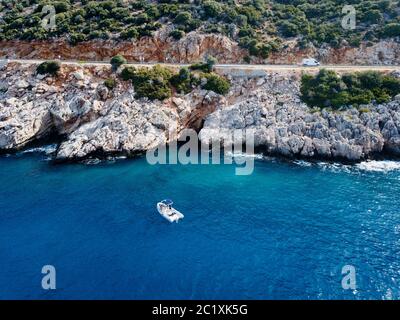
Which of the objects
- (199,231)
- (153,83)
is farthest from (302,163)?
(153,83)

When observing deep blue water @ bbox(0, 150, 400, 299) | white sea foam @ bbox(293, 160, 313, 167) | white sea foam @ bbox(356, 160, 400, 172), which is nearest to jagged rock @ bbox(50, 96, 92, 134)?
deep blue water @ bbox(0, 150, 400, 299)

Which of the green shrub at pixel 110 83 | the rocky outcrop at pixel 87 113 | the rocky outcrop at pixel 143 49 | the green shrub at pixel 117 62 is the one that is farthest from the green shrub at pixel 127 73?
the rocky outcrop at pixel 143 49

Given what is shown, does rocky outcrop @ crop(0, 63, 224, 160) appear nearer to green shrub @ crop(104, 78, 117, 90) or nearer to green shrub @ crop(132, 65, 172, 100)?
green shrub @ crop(104, 78, 117, 90)

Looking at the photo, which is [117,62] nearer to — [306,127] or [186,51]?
[186,51]

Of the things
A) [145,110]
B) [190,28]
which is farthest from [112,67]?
[190,28]

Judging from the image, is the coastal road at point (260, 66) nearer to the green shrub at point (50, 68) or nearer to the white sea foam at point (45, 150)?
the green shrub at point (50, 68)
